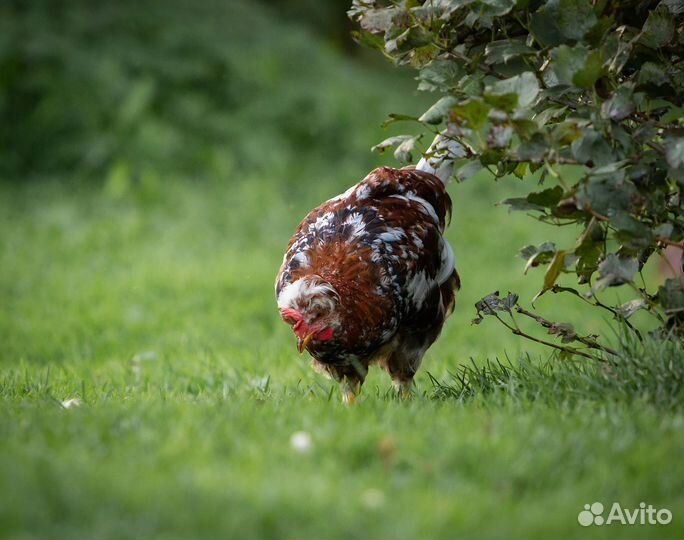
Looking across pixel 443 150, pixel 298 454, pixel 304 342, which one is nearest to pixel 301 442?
pixel 298 454

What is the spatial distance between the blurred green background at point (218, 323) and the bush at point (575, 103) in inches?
24.4

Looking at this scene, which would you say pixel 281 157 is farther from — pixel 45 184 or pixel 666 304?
pixel 666 304

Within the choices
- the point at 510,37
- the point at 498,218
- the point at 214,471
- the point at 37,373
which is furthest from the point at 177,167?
the point at 214,471

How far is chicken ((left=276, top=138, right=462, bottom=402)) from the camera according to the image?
4086mm

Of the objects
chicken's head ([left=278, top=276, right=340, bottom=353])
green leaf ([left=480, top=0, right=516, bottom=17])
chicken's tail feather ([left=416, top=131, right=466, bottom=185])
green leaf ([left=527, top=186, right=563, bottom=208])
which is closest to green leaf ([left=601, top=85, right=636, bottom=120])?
green leaf ([left=527, top=186, right=563, bottom=208])

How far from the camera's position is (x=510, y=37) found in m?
3.90

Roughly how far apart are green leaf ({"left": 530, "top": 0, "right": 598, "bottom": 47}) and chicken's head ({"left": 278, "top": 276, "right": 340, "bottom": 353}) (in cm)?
144

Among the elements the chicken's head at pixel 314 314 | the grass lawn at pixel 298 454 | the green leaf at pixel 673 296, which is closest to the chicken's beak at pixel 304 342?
the chicken's head at pixel 314 314

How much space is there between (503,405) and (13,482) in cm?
186

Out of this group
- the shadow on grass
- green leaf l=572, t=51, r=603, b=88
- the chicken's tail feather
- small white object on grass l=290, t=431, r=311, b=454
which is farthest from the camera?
the chicken's tail feather

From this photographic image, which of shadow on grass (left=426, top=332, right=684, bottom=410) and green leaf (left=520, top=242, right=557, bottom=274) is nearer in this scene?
shadow on grass (left=426, top=332, right=684, bottom=410)

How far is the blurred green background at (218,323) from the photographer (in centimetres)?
253

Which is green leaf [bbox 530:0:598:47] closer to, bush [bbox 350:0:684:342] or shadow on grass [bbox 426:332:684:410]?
bush [bbox 350:0:684:342]

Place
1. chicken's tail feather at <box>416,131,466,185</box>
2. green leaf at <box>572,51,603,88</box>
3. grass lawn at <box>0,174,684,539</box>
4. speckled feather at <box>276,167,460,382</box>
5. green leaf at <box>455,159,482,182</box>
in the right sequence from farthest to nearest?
speckled feather at <box>276,167,460,382</box>, chicken's tail feather at <box>416,131,466,185</box>, green leaf at <box>455,159,482,182</box>, green leaf at <box>572,51,603,88</box>, grass lawn at <box>0,174,684,539</box>
